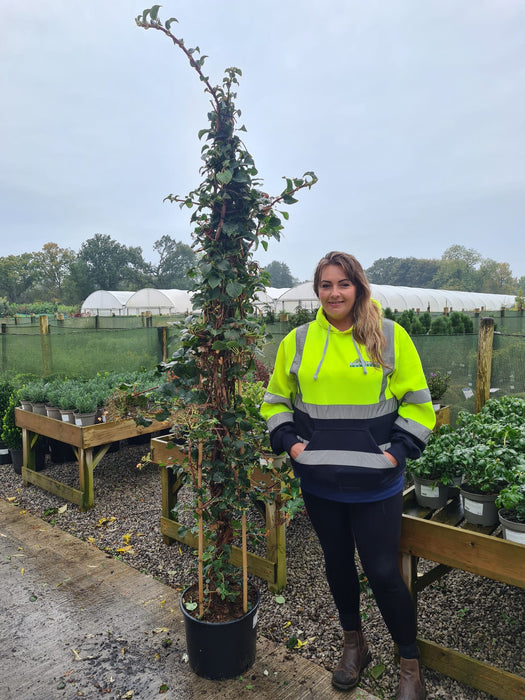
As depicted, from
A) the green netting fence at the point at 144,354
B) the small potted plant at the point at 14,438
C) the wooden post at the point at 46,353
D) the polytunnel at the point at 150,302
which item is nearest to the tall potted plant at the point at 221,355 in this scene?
the green netting fence at the point at 144,354

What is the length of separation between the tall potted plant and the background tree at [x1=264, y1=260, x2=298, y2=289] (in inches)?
3600

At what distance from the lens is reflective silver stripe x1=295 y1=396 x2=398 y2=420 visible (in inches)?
65.9

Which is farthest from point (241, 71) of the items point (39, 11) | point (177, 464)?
point (39, 11)

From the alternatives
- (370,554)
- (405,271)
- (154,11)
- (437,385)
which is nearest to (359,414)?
(370,554)

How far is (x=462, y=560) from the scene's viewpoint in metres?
1.86

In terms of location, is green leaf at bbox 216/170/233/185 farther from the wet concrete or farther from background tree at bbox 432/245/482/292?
background tree at bbox 432/245/482/292

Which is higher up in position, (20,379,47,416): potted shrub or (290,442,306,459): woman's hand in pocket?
(290,442,306,459): woman's hand in pocket

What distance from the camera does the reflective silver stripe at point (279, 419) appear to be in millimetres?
1851

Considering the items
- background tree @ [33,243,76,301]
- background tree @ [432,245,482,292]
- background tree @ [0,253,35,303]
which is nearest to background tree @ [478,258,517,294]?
background tree @ [432,245,482,292]

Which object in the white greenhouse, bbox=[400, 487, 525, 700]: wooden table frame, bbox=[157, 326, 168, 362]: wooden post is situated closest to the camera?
bbox=[400, 487, 525, 700]: wooden table frame

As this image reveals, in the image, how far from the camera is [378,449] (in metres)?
1.66

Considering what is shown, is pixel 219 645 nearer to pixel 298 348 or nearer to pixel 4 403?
pixel 298 348

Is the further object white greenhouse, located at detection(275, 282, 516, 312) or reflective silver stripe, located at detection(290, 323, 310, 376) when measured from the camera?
white greenhouse, located at detection(275, 282, 516, 312)

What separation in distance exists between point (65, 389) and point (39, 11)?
342 centimetres
